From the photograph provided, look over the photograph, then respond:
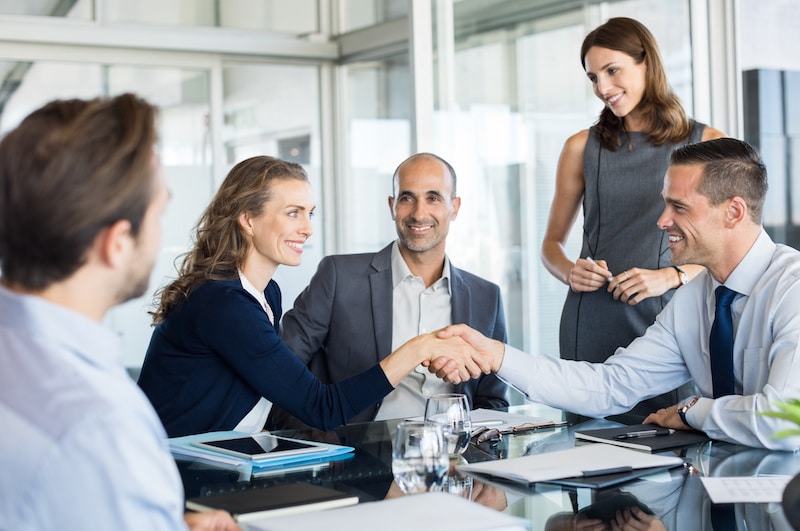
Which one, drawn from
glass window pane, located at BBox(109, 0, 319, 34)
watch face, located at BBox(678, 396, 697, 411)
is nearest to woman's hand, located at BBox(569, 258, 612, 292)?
watch face, located at BBox(678, 396, 697, 411)

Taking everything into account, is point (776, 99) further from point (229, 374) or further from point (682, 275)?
point (229, 374)

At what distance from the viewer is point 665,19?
4656 millimetres

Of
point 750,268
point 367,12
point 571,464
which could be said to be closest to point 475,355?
point 750,268

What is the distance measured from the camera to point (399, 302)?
309cm

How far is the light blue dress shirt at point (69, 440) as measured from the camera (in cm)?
95

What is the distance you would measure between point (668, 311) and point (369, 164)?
13.2 feet

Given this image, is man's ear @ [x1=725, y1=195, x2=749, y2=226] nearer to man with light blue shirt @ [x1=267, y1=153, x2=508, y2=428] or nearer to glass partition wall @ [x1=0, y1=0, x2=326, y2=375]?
man with light blue shirt @ [x1=267, y1=153, x2=508, y2=428]

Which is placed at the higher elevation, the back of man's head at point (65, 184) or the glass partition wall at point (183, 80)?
the glass partition wall at point (183, 80)

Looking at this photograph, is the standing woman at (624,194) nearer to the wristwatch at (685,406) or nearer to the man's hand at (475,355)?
the man's hand at (475,355)

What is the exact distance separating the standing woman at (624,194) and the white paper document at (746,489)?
127 centimetres

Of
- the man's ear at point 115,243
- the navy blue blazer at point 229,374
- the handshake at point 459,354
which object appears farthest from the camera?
the handshake at point 459,354

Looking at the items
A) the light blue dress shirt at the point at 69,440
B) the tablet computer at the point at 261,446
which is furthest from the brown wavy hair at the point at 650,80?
the light blue dress shirt at the point at 69,440

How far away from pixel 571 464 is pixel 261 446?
1.93ft

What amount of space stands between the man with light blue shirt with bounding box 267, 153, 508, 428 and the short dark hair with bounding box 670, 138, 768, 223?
2.85 ft
